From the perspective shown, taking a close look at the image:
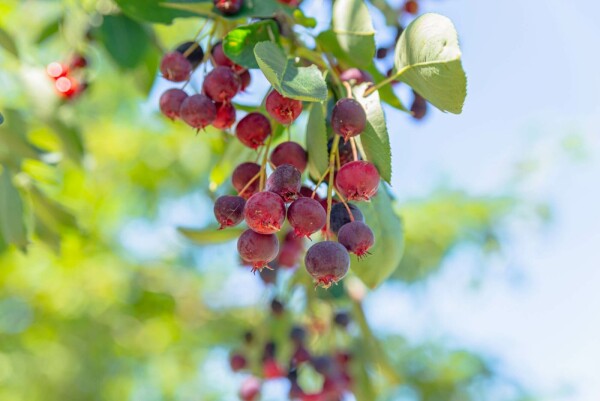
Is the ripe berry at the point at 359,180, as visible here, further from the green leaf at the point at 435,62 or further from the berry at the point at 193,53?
the berry at the point at 193,53

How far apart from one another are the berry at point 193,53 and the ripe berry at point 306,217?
1.13 feet

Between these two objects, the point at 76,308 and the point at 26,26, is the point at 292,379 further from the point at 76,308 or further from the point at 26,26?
the point at 76,308

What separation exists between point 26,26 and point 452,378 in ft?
12.1

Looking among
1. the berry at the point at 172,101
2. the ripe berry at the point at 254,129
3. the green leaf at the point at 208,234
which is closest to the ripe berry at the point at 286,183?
the ripe berry at the point at 254,129

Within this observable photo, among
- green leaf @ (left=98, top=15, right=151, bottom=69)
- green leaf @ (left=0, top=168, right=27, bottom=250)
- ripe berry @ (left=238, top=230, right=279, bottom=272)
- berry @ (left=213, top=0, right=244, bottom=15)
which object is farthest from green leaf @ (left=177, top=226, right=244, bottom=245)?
ripe berry @ (left=238, top=230, right=279, bottom=272)

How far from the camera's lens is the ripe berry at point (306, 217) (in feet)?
2.05

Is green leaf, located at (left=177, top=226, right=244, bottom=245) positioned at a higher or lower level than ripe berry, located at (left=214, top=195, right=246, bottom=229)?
lower

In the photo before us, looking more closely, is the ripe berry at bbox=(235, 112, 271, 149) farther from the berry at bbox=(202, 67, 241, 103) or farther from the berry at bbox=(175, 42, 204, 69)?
the berry at bbox=(175, 42, 204, 69)

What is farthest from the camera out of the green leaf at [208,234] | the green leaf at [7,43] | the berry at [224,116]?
the green leaf at [208,234]

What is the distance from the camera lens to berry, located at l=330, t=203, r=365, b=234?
702 millimetres

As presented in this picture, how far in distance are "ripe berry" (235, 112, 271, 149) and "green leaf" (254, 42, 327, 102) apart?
0.11 meters

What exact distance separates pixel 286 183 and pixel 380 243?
0.24m

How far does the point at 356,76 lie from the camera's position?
782mm

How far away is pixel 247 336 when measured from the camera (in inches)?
66.2
